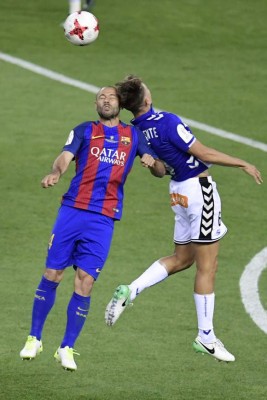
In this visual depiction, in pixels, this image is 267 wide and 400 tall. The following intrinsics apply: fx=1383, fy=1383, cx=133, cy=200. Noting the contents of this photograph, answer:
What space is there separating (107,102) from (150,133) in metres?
0.93

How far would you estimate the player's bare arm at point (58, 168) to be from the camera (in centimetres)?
1334

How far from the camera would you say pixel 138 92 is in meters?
14.6

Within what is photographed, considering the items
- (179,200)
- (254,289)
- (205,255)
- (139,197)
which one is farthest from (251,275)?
(179,200)

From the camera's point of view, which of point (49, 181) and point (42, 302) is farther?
point (42, 302)

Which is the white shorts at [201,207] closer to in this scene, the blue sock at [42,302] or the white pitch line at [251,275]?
the blue sock at [42,302]

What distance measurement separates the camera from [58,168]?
1373 centimetres

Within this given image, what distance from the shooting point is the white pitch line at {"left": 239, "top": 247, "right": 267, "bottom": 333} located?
17.4 m

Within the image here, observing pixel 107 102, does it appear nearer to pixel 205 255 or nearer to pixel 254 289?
pixel 205 255

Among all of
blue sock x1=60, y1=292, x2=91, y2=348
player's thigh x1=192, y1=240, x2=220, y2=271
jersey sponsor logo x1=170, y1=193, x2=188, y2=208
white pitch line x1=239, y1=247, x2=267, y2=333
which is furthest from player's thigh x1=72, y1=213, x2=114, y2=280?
white pitch line x1=239, y1=247, x2=267, y2=333

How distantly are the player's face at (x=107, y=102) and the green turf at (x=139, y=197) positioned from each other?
3037mm

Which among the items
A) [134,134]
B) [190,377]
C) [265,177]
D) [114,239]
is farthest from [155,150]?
[265,177]

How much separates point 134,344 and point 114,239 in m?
3.97

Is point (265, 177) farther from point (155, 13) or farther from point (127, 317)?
point (155, 13)

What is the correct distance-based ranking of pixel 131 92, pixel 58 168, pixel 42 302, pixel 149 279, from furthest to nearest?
pixel 149 279 < pixel 131 92 < pixel 42 302 < pixel 58 168
